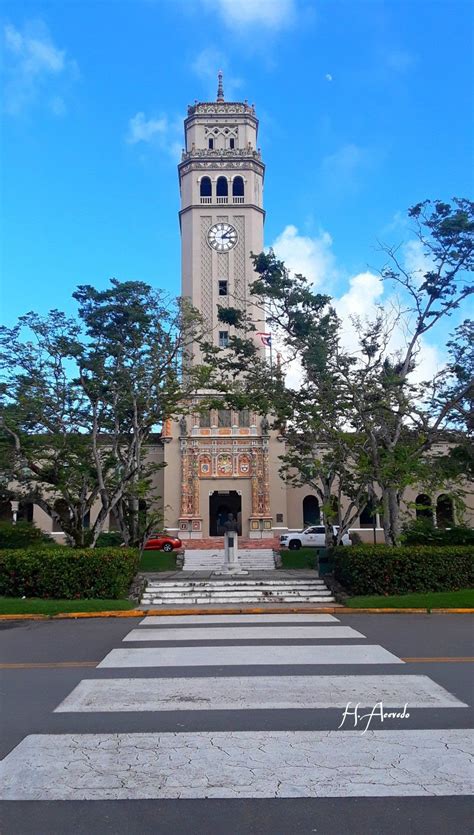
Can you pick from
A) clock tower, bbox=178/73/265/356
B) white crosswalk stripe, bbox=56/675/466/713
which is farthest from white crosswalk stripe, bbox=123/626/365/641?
clock tower, bbox=178/73/265/356

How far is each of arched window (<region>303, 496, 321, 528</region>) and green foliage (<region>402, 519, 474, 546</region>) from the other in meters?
18.5

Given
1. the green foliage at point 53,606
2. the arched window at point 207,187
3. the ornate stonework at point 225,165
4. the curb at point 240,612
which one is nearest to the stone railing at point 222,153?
the ornate stonework at point 225,165

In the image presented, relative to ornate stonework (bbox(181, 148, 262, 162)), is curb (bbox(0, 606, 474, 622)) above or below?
below

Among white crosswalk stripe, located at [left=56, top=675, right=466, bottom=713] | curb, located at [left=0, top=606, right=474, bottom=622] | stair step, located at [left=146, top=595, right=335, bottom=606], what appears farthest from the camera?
stair step, located at [left=146, top=595, right=335, bottom=606]

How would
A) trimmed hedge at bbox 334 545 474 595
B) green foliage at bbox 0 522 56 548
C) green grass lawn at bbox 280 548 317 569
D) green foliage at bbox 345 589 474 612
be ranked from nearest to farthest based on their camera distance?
1. green foliage at bbox 345 589 474 612
2. trimmed hedge at bbox 334 545 474 595
3. green foliage at bbox 0 522 56 548
4. green grass lawn at bbox 280 548 317 569

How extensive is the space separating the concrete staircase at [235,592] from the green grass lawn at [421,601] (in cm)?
142

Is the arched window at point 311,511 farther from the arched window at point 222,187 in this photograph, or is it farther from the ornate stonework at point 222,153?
the ornate stonework at point 222,153

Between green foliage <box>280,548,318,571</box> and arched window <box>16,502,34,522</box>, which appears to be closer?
green foliage <box>280,548,318,571</box>

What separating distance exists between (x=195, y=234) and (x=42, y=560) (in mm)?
28965

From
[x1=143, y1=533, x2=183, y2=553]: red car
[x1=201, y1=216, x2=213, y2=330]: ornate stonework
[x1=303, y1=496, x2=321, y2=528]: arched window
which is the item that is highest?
[x1=201, y1=216, x2=213, y2=330]: ornate stonework

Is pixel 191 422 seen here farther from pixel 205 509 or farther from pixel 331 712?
pixel 331 712

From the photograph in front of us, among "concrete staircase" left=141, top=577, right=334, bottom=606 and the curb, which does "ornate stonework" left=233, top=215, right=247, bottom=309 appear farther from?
the curb

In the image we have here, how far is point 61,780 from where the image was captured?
4.80 m

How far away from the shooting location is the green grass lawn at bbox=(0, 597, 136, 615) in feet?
44.5
